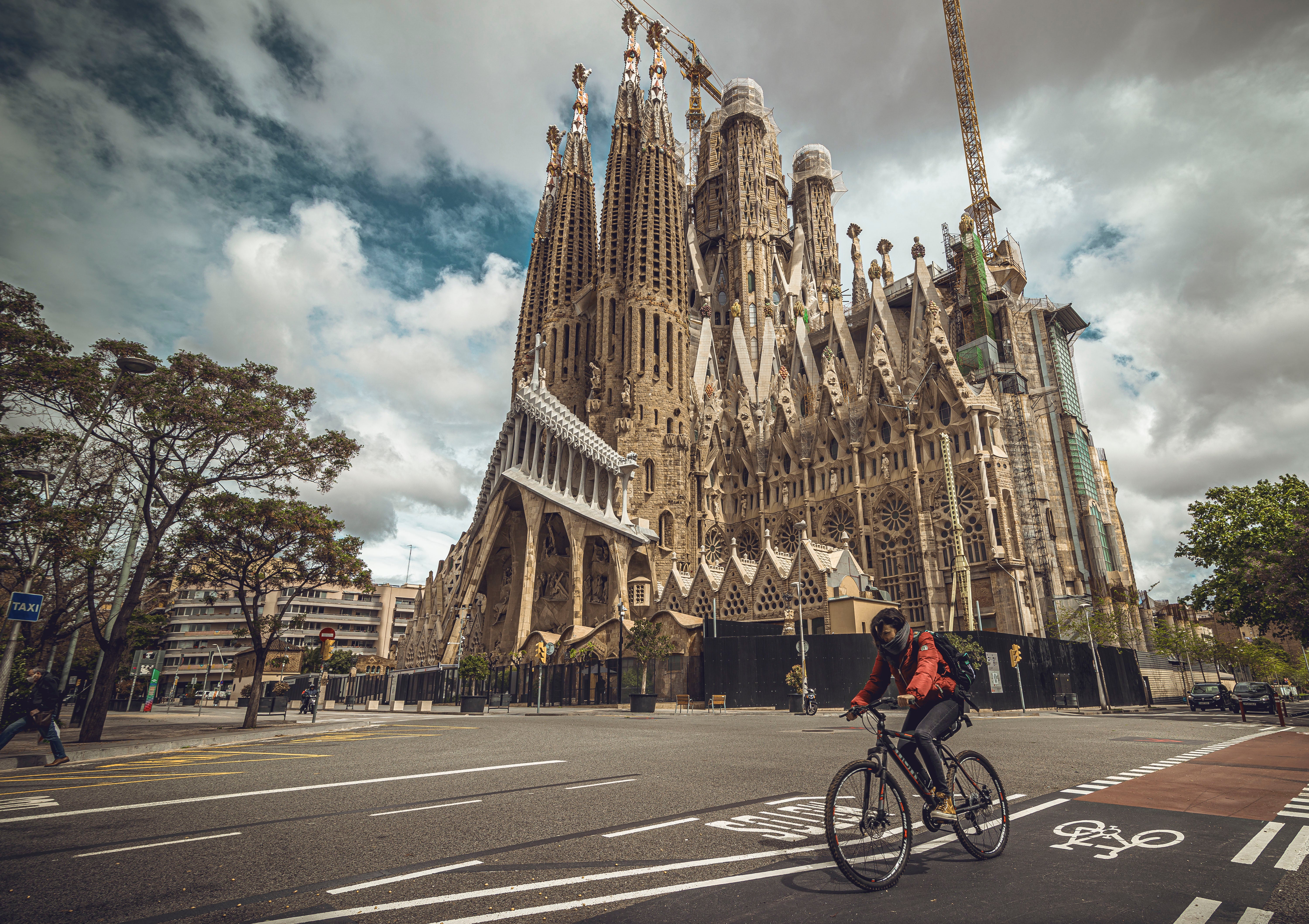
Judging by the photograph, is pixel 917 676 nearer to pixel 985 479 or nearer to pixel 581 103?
pixel 985 479

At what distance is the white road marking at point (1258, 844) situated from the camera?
438 cm

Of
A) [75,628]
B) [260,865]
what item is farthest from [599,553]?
[260,865]

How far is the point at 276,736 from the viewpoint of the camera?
48.8ft

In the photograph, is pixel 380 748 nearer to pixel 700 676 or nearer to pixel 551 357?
pixel 700 676

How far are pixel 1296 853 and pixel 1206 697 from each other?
1210 inches

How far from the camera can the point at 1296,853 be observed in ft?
14.9

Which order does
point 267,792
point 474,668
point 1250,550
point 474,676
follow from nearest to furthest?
point 267,792 < point 1250,550 < point 474,668 < point 474,676

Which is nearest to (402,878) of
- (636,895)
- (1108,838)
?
(636,895)

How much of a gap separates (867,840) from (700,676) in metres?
26.8

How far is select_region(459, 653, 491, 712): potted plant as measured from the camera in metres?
26.7

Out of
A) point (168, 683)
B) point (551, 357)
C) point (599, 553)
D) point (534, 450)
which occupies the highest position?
point (551, 357)

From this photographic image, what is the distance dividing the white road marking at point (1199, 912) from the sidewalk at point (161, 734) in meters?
13.8

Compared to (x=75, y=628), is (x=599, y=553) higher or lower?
higher

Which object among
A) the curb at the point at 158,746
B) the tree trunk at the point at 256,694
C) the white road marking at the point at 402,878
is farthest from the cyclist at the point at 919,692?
the tree trunk at the point at 256,694
